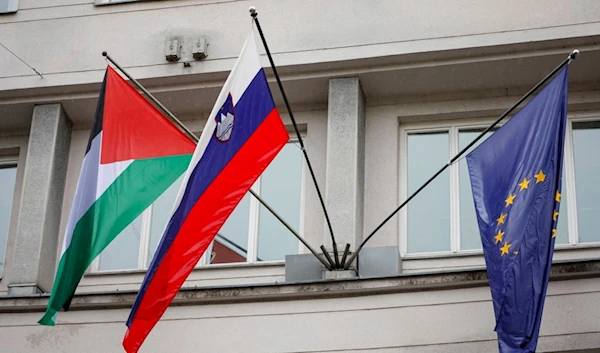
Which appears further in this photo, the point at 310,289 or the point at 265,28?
the point at 265,28

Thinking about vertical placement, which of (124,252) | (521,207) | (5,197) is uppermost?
(5,197)

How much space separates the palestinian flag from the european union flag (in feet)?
12.7

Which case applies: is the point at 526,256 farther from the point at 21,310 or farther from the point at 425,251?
the point at 21,310

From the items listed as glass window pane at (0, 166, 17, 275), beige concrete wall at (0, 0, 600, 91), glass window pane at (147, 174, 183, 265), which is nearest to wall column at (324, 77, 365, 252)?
beige concrete wall at (0, 0, 600, 91)

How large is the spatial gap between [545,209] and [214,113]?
4.10m

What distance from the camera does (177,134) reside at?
18.8 metres

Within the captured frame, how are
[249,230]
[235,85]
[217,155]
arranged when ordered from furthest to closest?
[249,230] → [235,85] → [217,155]

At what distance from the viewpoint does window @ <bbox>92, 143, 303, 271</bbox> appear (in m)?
21.3

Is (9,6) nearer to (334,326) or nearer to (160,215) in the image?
(160,215)

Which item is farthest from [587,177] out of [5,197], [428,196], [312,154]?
[5,197]

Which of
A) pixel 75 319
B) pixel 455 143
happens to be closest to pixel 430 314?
pixel 455 143

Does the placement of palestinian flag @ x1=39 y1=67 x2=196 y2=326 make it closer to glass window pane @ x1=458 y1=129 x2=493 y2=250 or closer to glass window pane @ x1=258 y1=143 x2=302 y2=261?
glass window pane @ x1=258 y1=143 x2=302 y2=261

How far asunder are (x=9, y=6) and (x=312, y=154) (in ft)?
18.4

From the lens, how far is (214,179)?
17.2 m
